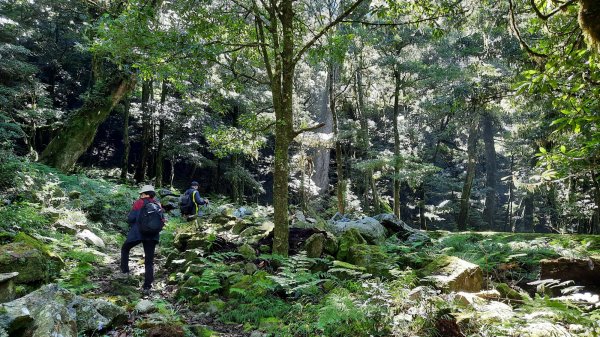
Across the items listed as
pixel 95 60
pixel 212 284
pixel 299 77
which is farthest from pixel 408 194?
pixel 212 284

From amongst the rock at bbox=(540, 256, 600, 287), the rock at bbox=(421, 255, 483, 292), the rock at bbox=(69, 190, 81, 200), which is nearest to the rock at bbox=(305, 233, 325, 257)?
the rock at bbox=(421, 255, 483, 292)

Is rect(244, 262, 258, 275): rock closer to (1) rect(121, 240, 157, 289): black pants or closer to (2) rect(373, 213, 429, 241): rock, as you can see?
(1) rect(121, 240, 157, 289): black pants

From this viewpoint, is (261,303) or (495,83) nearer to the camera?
(261,303)

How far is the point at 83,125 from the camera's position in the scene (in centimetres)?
1402

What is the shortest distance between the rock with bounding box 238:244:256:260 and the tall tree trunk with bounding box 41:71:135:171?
946 cm

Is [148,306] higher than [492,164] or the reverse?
the reverse

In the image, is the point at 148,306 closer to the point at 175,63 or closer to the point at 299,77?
the point at 175,63

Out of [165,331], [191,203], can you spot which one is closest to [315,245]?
[165,331]

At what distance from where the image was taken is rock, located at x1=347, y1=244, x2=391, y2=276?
612 cm

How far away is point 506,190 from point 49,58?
44.3m

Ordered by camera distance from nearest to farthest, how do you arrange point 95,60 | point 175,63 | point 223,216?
1. point 175,63
2. point 223,216
3. point 95,60

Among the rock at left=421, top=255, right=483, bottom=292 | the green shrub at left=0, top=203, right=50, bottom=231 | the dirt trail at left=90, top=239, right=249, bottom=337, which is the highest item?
the green shrub at left=0, top=203, right=50, bottom=231

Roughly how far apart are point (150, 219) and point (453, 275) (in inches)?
201

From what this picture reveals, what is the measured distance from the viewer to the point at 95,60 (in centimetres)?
1441
